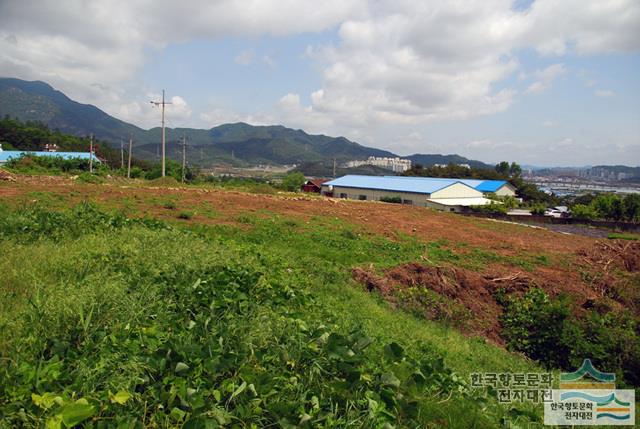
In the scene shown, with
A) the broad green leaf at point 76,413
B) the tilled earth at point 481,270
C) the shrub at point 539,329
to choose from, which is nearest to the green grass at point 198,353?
the broad green leaf at point 76,413

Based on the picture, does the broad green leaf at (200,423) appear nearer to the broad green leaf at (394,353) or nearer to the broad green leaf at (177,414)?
the broad green leaf at (177,414)

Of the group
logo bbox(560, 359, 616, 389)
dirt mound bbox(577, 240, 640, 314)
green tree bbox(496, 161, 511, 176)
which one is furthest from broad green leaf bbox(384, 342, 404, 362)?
green tree bbox(496, 161, 511, 176)

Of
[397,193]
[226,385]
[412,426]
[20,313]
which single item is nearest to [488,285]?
[412,426]

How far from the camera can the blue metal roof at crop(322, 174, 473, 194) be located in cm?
5388

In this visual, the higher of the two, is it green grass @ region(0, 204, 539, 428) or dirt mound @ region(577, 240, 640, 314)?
green grass @ region(0, 204, 539, 428)

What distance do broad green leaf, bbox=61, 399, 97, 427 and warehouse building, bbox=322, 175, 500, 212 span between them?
4846 cm

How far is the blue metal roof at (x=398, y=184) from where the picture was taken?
2121 inches

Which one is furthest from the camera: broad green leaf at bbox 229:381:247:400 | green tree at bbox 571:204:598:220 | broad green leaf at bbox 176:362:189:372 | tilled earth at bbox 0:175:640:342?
green tree at bbox 571:204:598:220

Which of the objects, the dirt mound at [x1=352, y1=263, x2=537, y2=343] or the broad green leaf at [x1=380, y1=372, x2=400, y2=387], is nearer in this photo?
the broad green leaf at [x1=380, y1=372, x2=400, y2=387]

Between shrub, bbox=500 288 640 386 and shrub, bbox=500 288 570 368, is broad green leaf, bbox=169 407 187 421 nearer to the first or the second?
shrub, bbox=500 288 640 386

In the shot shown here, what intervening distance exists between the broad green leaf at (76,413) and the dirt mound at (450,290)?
6.62 metres

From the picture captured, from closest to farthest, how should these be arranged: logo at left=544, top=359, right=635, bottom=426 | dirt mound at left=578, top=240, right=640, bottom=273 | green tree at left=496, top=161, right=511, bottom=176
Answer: logo at left=544, top=359, right=635, bottom=426, dirt mound at left=578, top=240, right=640, bottom=273, green tree at left=496, top=161, right=511, bottom=176

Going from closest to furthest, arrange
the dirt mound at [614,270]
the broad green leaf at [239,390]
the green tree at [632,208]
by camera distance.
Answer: the broad green leaf at [239,390] < the dirt mound at [614,270] < the green tree at [632,208]

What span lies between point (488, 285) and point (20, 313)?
9.47 meters
